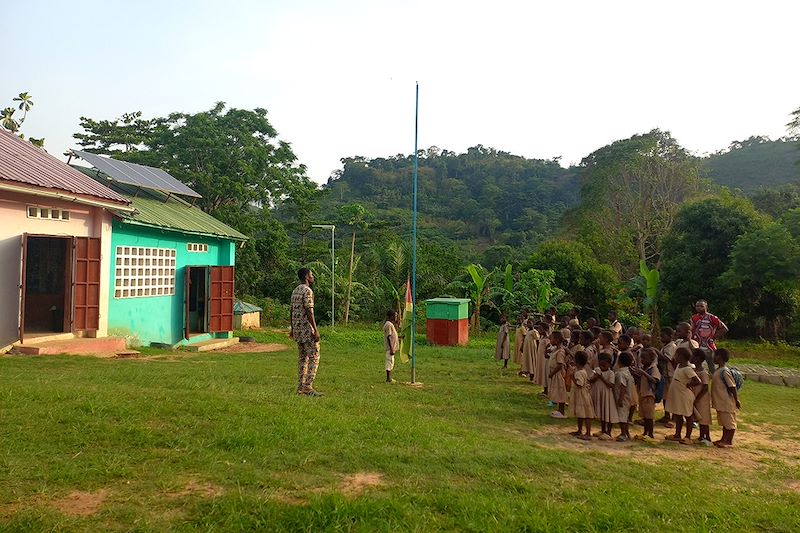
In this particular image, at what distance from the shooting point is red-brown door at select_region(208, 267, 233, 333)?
16.8m

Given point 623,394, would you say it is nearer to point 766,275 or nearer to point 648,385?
point 648,385

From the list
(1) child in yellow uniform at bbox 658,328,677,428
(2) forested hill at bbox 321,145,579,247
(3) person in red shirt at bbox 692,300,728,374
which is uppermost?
(2) forested hill at bbox 321,145,579,247

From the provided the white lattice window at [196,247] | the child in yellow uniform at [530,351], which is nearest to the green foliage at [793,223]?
the child in yellow uniform at [530,351]

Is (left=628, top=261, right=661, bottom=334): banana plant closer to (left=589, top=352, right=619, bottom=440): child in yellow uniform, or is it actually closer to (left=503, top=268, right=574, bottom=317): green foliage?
(left=503, top=268, right=574, bottom=317): green foliage

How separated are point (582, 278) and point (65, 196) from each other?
63.4 feet

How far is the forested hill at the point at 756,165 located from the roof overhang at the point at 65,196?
1755 inches

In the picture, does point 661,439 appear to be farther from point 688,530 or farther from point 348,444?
point 348,444

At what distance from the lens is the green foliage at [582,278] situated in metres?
24.2

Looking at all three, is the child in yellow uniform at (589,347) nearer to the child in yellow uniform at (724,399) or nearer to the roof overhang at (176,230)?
the child in yellow uniform at (724,399)

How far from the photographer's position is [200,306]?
1758cm

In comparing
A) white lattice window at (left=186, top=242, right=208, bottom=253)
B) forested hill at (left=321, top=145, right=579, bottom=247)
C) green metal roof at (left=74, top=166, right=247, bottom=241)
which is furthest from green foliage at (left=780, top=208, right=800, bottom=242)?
forested hill at (left=321, top=145, right=579, bottom=247)

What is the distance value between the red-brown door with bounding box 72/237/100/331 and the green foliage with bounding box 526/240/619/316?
17.5 meters

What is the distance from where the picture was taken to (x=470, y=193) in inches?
2425

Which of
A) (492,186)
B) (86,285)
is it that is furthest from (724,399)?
(492,186)
